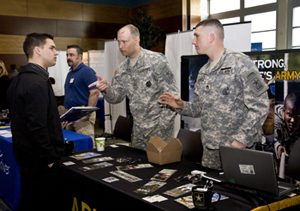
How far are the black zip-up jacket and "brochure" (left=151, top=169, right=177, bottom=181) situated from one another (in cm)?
75

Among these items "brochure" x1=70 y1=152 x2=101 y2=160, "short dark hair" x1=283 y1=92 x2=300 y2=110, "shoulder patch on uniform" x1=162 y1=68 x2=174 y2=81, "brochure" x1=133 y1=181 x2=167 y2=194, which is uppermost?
"shoulder patch on uniform" x1=162 y1=68 x2=174 y2=81

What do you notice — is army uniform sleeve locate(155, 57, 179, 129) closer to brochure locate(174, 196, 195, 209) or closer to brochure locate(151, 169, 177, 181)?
brochure locate(151, 169, 177, 181)

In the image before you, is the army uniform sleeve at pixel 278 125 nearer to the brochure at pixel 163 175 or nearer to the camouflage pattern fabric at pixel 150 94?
the camouflage pattern fabric at pixel 150 94

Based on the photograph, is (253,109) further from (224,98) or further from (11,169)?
(11,169)

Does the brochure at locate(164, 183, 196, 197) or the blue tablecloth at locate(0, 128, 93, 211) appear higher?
the brochure at locate(164, 183, 196, 197)

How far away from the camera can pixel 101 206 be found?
1736 mm

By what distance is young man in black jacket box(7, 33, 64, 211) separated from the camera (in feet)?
6.55

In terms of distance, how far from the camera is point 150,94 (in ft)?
8.79

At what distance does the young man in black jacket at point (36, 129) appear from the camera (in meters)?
2.00

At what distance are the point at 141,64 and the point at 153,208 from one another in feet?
5.15

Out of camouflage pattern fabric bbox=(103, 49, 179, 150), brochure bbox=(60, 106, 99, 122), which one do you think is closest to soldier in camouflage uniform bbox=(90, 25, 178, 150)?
camouflage pattern fabric bbox=(103, 49, 179, 150)

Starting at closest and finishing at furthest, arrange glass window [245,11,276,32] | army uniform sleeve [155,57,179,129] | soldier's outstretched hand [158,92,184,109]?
soldier's outstretched hand [158,92,184,109]
army uniform sleeve [155,57,179,129]
glass window [245,11,276,32]

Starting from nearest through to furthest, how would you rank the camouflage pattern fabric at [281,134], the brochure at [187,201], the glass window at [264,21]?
the brochure at [187,201]
the camouflage pattern fabric at [281,134]
the glass window at [264,21]

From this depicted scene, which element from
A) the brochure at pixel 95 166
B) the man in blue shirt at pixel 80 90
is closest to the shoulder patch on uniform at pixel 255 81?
the brochure at pixel 95 166
